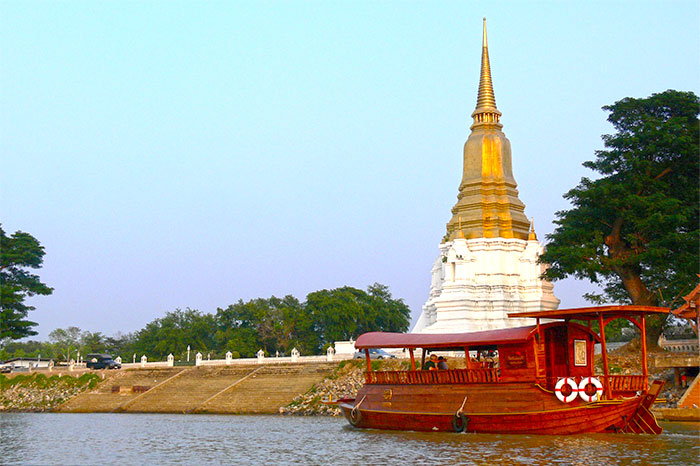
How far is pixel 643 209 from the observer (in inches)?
1617

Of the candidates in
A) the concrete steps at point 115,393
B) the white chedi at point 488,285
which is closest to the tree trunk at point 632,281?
the white chedi at point 488,285

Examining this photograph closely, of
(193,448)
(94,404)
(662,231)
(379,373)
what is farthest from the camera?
(94,404)

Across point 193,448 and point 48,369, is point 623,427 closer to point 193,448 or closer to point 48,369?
point 193,448

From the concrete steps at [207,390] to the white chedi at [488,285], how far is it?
1387cm

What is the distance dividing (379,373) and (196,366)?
26321mm

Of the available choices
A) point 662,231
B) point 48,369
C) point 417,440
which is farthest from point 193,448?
point 48,369

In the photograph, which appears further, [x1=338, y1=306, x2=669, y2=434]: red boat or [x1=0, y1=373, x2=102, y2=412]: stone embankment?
[x1=0, y1=373, x2=102, y2=412]: stone embankment

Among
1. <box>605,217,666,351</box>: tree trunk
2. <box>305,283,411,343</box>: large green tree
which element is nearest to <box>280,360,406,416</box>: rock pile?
<box>605,217,666,351</box>: tree trunk

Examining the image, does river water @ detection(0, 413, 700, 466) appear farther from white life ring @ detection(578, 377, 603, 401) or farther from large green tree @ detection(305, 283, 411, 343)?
large green tree @ detection(305, 283, 411, 343)

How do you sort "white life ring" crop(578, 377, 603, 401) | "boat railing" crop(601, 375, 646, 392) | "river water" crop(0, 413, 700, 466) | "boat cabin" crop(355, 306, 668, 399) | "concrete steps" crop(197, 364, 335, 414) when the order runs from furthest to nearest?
"concrete steps" crop(197, 364, 335, 414)
"boat railing" crop(601, 375, 646, 392)
"boat cabin" crop(355, 306, 668, 399)
"white life ring" crop(578, 377, 603, 401)
"river water" crop(0, 413, 700, 466)

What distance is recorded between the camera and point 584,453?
21.3 m

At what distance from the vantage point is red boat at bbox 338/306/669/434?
25.0m

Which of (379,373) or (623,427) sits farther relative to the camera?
(379,373)

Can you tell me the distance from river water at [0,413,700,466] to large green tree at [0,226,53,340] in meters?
27.3
